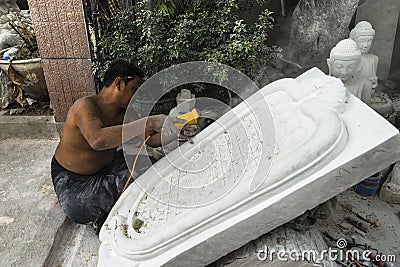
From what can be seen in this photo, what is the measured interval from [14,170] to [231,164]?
86.5 inches

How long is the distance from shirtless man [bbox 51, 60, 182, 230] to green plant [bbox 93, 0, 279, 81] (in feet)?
1.98

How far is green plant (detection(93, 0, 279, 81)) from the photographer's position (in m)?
3.13

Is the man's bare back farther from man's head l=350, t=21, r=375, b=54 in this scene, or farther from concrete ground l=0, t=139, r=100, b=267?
man's head l=350, t=21, r=375, b=54

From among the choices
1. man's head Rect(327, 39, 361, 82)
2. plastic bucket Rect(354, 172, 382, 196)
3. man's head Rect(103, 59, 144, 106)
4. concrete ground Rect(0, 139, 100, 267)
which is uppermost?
man's head Rect(327, 39, 361, 82)

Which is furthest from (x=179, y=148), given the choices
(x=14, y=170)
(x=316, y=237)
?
(x=14, y=170)

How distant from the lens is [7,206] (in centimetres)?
296

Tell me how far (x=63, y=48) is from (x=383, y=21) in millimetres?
3368

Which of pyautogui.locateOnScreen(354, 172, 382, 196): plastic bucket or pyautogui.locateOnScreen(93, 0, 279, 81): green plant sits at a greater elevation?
pyautogui.locateOnScreen(93, 0, 279, 81): green plant

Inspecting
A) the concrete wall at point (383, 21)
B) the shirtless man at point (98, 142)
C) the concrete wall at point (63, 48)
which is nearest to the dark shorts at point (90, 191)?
the shirtless man at point (98, 142)

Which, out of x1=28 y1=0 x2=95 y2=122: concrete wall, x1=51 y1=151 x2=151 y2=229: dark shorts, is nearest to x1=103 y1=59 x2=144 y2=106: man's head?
x1=51 y1=151 x2=151 y2=229: dark shorts

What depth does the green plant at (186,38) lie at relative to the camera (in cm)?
313

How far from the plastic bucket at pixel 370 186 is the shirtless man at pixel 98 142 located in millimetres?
1581

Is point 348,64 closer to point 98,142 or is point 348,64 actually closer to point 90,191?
point 98,142

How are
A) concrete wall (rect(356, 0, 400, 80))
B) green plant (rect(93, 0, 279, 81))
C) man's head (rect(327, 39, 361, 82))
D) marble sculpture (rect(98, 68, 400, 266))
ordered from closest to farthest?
1. marble sculpture (rect(98, 68, 400, 266))
2. man's head (rect(327, 39, 361, 82))
3. green plant (rect(93, 0, 279, 81))
4. concrete wall (rect(356, 0, 400, 80))
